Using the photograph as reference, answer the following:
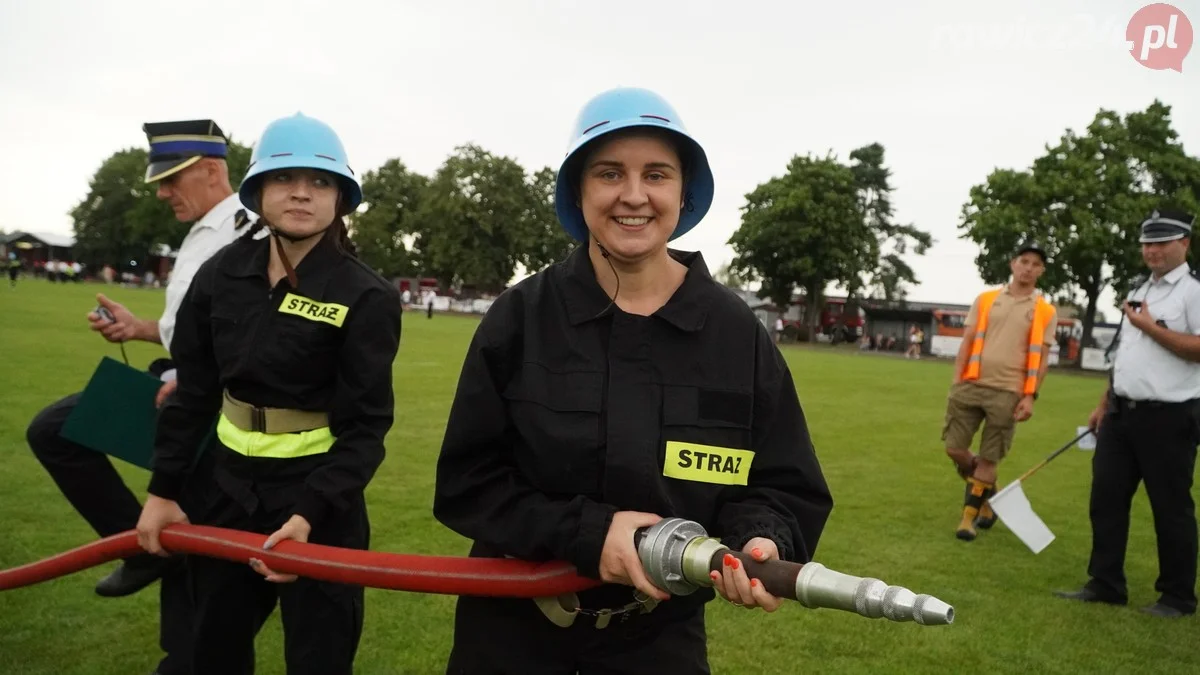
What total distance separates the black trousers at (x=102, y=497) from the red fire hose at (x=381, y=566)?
3.61 feet

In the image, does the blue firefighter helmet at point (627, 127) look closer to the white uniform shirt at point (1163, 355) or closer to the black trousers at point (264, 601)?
the black trousers at point (264, 601)

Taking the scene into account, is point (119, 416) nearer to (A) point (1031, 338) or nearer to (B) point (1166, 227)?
(B) point (1166, 227)

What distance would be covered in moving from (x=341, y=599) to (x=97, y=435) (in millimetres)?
1376

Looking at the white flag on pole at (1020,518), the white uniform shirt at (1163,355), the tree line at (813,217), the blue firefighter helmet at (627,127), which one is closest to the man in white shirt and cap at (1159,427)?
the white uniform shirt at (1163,355)

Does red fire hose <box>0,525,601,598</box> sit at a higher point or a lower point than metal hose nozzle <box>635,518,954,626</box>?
lower

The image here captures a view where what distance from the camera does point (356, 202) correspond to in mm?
3371

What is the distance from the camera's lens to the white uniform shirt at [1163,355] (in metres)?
5.39

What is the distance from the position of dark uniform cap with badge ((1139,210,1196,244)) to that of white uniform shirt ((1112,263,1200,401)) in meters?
0.27

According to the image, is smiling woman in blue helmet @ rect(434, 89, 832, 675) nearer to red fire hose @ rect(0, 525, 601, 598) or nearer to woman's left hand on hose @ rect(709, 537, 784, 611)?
red fire hose @ rect(0, 525, 601, 598)

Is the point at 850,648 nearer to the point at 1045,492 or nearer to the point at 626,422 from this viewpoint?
the point at 626,422

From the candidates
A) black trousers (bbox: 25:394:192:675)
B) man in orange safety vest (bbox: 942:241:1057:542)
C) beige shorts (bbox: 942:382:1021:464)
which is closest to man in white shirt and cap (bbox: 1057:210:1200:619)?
man in orange safety vest (bbox: 942:241:1057:542)

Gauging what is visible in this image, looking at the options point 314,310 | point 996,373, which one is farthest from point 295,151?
point 996,373

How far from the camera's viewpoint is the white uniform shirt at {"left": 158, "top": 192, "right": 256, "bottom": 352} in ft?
11.8

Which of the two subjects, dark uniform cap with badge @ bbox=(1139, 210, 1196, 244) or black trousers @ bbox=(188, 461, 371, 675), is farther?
dark uniform cap with badge @ bbox=(1139, 210, 1196, 244)
